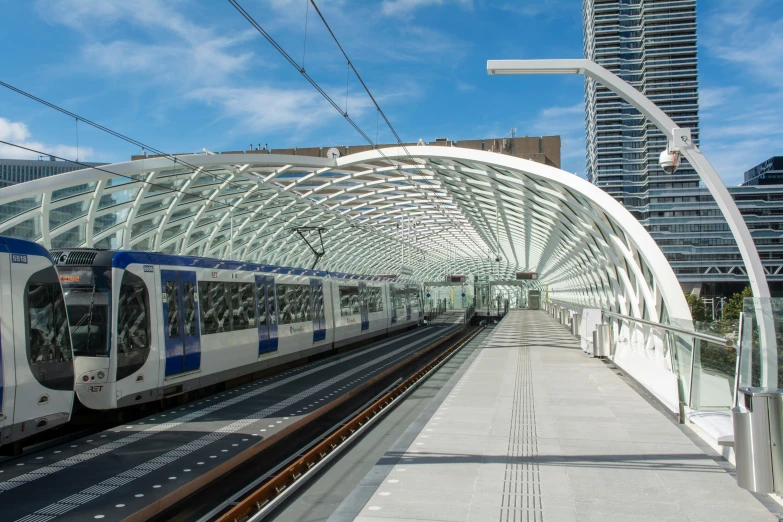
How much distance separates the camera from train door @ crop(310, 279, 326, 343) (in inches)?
787

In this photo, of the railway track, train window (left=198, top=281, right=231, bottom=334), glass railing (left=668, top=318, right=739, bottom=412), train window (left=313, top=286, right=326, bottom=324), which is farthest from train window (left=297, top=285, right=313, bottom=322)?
glass railing (left=668, top=318, right=739, bottom=412)

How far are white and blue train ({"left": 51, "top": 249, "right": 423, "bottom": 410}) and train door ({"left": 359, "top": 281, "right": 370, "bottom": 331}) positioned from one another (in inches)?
300

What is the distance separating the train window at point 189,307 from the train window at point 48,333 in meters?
3.42

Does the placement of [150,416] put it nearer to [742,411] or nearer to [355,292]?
[742,411]

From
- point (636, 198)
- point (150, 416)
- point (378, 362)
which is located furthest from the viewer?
point (636, 198)

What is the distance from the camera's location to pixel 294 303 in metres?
18.2

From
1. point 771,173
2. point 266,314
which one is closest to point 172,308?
point 266,314

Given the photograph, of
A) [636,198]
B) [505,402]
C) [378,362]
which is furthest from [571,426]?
[636,198]

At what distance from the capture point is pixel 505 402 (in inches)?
440

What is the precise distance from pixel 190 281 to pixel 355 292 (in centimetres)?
1360

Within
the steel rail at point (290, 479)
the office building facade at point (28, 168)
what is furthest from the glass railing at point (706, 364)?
the office building facade at point (28, 168)

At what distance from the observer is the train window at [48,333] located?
8.09 m

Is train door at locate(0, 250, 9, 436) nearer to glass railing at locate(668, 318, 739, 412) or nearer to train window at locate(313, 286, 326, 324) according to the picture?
glass railing at locate(668, 318, 739, 412)

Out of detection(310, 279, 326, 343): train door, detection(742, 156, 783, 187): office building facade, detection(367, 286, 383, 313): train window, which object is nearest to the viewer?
detection(310, 279, 326, 343): train door
